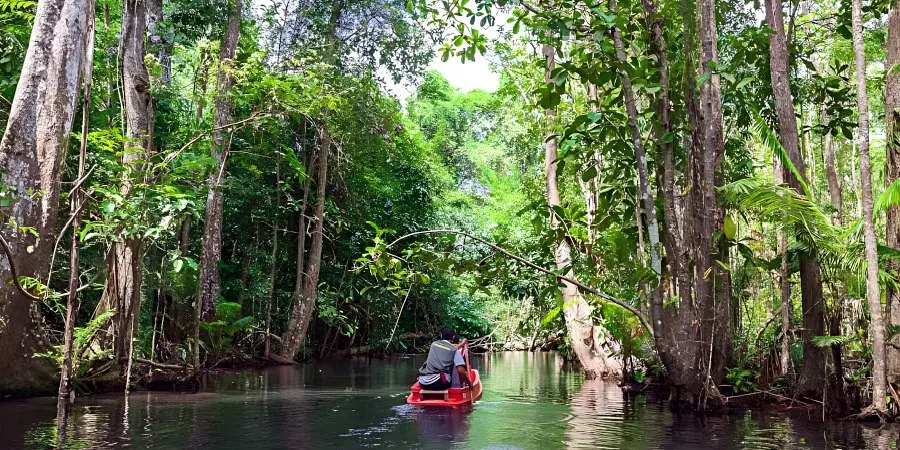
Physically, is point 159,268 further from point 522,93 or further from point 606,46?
point 606,46

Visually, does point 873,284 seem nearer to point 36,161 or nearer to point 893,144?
point 893,144

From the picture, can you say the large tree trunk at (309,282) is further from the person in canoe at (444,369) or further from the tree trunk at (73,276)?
the tree trunk at (73,276)

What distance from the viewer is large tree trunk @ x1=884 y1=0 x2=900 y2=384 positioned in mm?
8602

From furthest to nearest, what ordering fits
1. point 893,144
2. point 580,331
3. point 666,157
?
point 580,331
point 666,157
point 893,144

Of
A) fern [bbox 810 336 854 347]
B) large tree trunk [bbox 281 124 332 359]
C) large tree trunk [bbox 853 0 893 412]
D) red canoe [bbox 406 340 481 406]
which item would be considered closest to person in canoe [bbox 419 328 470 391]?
red canoe [bbox 406 340 481 406]

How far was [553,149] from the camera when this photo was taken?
17375mm

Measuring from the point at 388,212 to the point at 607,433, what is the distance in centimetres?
2082

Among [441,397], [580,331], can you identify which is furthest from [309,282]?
[441,397]

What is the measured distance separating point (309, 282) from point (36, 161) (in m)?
12.7

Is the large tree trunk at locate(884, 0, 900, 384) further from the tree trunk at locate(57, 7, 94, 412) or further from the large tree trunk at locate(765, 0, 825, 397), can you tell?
the tree trunk at locate(57, 7, 94, 412)

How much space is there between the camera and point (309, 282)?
2312cm

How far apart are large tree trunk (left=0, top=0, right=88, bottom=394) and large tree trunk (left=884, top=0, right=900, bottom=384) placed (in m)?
11.5

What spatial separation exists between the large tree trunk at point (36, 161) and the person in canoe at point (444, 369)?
19.5 ft

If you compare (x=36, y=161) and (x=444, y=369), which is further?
(x=444, y=369)
